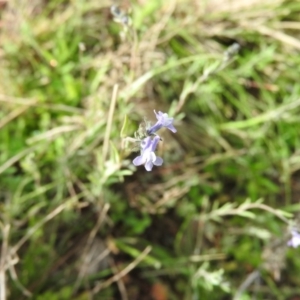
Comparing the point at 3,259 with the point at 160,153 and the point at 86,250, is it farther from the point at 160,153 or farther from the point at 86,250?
the point at 160,153

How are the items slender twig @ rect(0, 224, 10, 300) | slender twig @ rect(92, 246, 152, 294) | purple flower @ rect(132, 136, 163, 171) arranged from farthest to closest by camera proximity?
slender twig @ rect(92, 246, 152, 294), slender twig @ rect(0, 224, 10, 300), purple flower @ rect(132, 136, 163, 171)

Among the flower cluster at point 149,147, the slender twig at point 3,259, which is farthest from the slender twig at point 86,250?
the flower cluster at point 149,147

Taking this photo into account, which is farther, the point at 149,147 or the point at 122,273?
the point at 122,273

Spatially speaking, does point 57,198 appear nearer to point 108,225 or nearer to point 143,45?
point 108,225

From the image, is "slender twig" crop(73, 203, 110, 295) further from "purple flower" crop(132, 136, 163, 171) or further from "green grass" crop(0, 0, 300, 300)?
"purple flower" crop(132, 136, 163, 171)

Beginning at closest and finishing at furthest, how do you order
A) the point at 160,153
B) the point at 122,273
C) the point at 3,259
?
the point at 3,259 → the point at 122,273 → the point at 160,153

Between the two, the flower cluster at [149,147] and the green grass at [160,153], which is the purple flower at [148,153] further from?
the green grass at [160,153]

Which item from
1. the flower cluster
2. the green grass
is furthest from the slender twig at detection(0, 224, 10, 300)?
the flower cluster

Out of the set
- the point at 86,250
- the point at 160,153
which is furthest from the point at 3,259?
the point at 160,153
